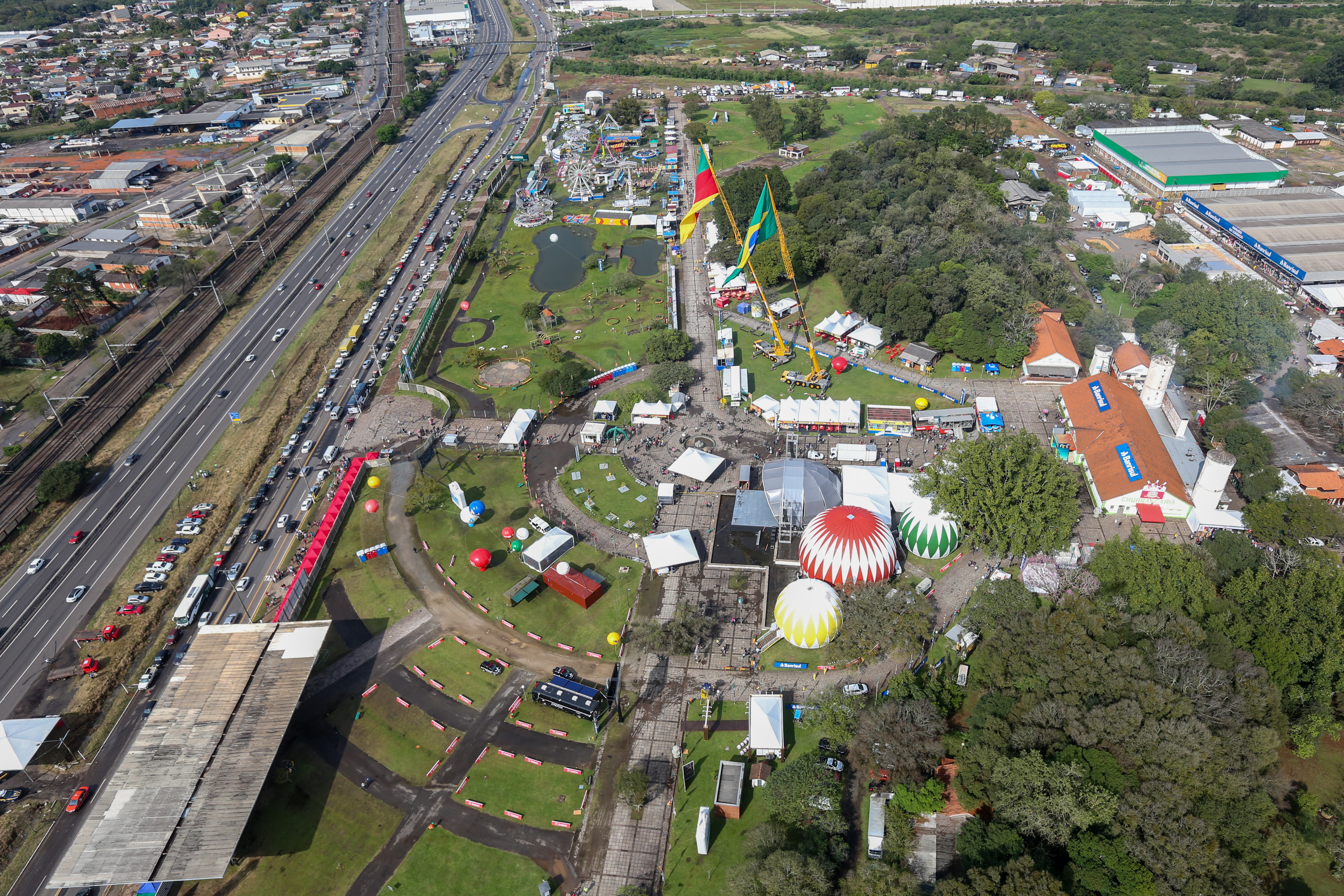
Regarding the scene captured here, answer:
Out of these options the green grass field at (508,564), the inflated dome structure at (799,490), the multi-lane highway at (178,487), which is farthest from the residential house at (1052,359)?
the multi-lane highway at (178,487)

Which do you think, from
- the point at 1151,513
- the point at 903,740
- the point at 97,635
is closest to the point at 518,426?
the point at 97,635

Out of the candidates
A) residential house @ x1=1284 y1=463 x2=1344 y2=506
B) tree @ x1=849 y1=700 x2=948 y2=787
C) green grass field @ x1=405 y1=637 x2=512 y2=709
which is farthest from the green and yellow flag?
residential house @ x1=1284 y1=463 x2=1344 y2=506

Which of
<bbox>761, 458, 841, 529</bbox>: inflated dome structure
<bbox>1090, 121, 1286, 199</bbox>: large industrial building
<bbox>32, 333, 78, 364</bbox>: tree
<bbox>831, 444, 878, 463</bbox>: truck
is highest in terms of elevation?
<bbox>1090, 121, 1286, 199</bbox>: large industrial building

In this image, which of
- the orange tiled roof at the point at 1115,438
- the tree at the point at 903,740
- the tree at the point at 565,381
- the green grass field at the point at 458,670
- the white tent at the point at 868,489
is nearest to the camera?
the tree at the point at 903,740

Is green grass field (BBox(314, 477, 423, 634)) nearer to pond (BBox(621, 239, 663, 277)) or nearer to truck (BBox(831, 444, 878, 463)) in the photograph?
truck (BBox(831, 444, 878, 463))

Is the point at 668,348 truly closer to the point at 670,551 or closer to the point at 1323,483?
the point at 670,551

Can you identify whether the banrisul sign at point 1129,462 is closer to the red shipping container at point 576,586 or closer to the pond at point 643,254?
the red shipping container at point 576,586
